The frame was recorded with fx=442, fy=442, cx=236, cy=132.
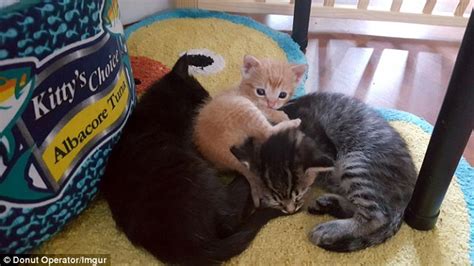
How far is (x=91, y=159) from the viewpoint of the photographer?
0.83 meters

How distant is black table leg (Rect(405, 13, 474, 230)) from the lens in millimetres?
691

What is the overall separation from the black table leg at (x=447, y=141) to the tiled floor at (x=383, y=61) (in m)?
0.36

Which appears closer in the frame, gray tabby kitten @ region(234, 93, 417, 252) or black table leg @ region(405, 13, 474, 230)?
black table leg @ region(405, 13, 474, 230)

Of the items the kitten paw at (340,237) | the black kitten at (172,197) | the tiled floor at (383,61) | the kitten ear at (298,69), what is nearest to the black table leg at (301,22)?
the tiled floor at (383,61)

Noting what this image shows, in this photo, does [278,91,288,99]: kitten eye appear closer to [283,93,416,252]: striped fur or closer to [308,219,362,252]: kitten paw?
→ [283,93,416,252]: striped fur

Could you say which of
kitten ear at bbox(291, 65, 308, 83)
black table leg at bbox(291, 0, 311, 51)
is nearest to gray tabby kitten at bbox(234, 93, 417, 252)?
kitten ear at bbox(291, 65, 308, 83)

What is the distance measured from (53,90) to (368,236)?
0.64 metres

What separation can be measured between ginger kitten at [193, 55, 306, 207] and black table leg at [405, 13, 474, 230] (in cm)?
28

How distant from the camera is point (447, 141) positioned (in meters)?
0.76

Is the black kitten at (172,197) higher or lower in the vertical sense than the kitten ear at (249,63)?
lower

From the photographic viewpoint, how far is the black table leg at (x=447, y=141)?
0.69 metres

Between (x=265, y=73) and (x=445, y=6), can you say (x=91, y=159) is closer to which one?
(x=265, y=73)

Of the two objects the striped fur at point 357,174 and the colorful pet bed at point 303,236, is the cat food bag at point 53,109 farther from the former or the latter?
the striped fur at point 357,174

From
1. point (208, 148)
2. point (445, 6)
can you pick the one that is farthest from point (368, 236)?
point (445, 6)
